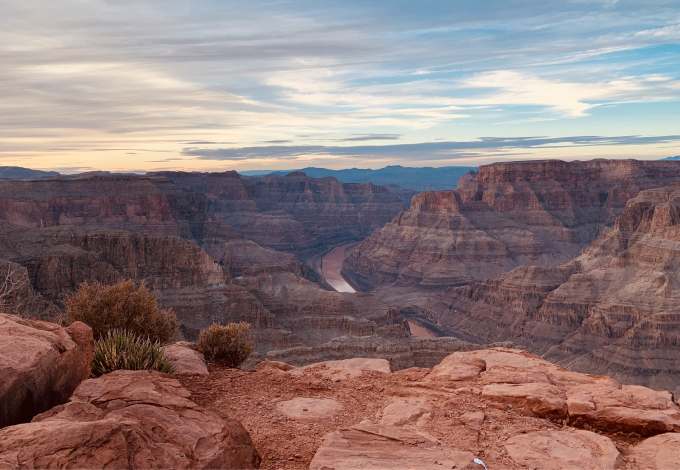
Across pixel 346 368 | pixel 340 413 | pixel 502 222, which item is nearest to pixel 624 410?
pixel 340 413

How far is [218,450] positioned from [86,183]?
11590 cm

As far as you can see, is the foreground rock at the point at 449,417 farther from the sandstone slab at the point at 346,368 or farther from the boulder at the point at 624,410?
the sandstone slab at the point at 346,368

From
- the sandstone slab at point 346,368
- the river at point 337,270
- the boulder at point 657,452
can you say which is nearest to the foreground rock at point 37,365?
the sandstone slab at point 346,368

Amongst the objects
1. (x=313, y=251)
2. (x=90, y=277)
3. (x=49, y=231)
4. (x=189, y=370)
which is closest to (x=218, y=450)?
(x=189, y=370)

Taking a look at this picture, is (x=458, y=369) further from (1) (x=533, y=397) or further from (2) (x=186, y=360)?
(2) (x=186, y=360)

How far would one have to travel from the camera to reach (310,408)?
11688mm

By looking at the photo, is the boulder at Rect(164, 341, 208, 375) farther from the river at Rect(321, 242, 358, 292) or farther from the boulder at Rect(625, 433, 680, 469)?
the river at Rect(321, 242, 358, 292)

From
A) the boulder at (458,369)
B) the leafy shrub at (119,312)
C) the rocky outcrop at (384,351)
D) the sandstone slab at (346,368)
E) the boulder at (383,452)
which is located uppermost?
the leafy shrub at (119,312)

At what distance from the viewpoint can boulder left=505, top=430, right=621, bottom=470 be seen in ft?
31.0

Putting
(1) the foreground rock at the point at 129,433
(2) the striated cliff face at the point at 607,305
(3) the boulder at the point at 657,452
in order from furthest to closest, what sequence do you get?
(2) the striated cliff face at the point at 607,305, (3) the boulder at the point at 657,452, (1) the foreground rock at the point at 129,433

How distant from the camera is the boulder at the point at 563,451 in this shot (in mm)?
9453

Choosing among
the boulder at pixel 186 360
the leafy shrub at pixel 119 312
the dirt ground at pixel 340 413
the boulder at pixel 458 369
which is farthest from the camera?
the leafy shrub at pixel 119 312

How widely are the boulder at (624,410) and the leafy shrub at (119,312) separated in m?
11.1

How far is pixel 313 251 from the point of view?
553ft
